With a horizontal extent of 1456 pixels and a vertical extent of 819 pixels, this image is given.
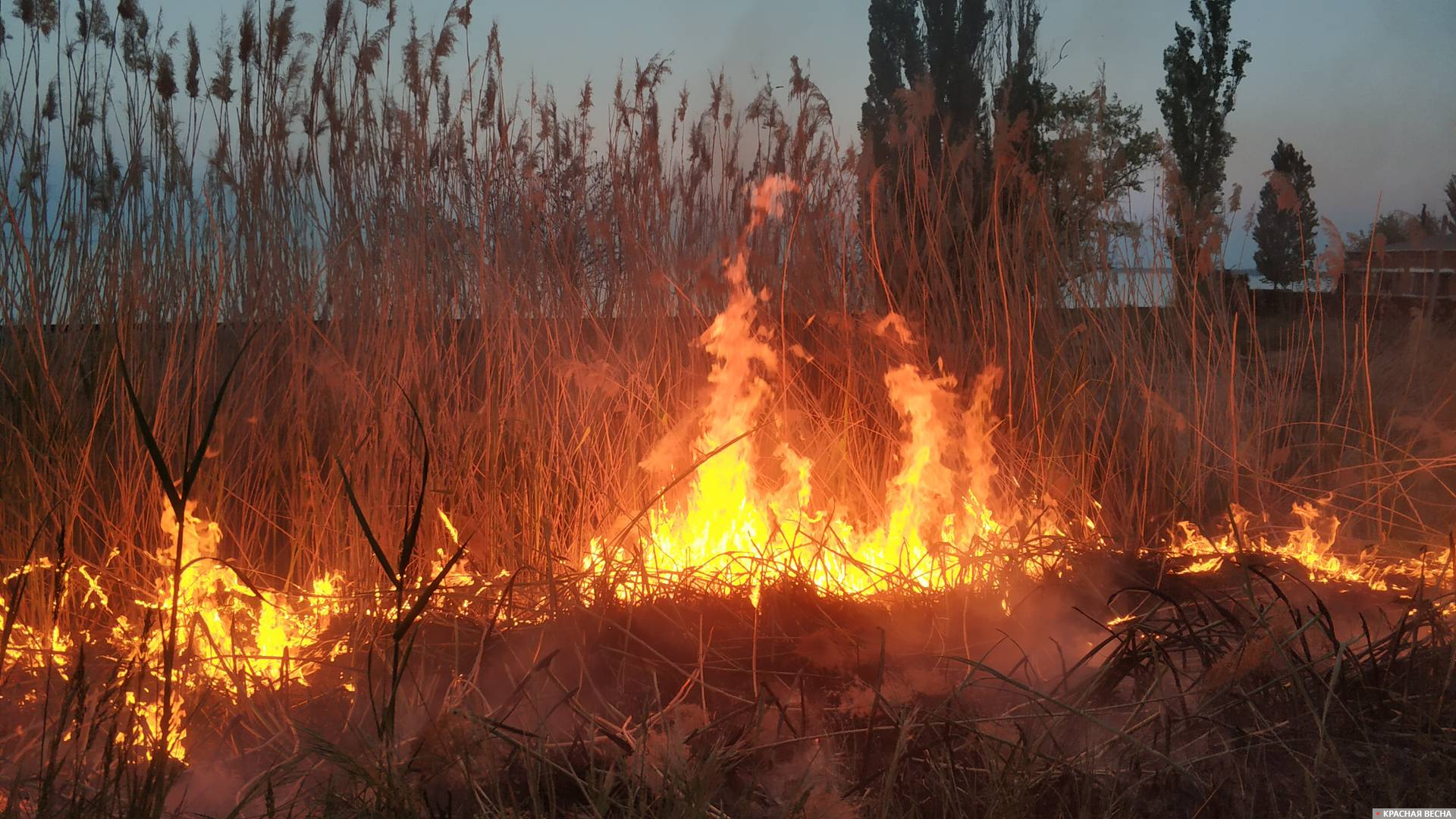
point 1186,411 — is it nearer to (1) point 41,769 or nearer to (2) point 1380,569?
(2) point 1380,569

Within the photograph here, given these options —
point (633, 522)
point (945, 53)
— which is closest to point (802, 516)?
point (633, 522)

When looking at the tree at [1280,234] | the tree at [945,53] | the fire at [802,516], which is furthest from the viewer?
the tree at [1280,234]

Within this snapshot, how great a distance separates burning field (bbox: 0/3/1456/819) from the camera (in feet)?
5.67

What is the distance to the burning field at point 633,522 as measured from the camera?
1729 millimetres

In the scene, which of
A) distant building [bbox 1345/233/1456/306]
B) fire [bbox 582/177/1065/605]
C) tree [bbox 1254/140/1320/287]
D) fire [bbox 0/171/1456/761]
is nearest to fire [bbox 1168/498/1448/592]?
fire [bbox 0/171/1456/761]

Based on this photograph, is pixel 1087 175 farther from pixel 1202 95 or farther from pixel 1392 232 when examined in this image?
pixel 1202 95

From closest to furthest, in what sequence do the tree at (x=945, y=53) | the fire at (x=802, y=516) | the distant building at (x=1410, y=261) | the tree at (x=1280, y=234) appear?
1. the fire at (x=802, y=516)
2. the distant building at (x=1410, y=261)
3. the tree at (x=945, y=53)
4. the tree at (x=1280, y=234)

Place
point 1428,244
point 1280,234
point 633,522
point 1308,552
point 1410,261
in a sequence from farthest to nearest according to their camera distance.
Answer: point 1280,234 → point 1410,261 → point 1428,244 → point 1308,552 → point 633,522

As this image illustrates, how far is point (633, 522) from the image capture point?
2.01 meters

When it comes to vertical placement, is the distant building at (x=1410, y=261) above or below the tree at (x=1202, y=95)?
below

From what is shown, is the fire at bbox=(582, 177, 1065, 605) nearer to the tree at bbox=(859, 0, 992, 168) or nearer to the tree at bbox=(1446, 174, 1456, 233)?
the tree at bbox=(1446, 174, 1456, 233)

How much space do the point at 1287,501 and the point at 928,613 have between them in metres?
1.98

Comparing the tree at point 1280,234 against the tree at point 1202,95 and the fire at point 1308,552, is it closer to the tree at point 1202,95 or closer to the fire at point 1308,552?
the tree at point 1202,95

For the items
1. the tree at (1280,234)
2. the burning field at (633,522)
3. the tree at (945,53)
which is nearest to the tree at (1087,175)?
the burning field at (633,522)
